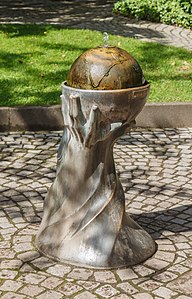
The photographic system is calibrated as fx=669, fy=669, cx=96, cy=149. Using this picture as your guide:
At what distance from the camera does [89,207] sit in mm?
5102

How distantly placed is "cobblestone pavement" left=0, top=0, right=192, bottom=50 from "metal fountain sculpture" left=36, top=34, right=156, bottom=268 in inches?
321

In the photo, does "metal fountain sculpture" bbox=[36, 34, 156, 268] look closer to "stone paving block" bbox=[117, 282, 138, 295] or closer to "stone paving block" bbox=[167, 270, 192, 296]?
"stone paving block" bbox=[117, 282, 138, 295]

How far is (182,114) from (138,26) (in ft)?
22.9

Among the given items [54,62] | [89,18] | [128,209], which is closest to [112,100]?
[128,209]

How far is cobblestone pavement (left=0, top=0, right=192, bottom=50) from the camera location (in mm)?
14188

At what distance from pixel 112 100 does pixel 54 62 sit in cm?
647

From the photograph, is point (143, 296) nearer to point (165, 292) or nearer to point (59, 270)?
point (165, 292)

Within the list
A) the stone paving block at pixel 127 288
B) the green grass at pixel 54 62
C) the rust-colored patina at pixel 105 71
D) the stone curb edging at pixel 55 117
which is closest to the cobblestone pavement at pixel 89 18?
the green grass at pixel 54 62

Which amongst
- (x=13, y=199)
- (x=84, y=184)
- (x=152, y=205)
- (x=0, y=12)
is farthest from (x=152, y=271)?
(x=0, y=12)

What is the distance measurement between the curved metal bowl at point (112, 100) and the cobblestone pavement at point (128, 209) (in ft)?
3.82

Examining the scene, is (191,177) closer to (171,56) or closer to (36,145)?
(36,145)

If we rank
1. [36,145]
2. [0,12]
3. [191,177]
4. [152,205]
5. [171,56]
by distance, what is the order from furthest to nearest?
[0,12], [171,56], [36,145], [191,177], [152,205]

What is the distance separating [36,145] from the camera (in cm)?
813

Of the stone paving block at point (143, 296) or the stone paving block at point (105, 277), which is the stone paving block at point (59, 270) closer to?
the stone paving block at point (105, 277)
